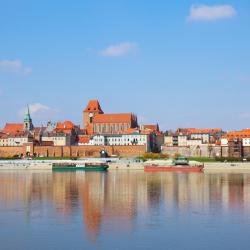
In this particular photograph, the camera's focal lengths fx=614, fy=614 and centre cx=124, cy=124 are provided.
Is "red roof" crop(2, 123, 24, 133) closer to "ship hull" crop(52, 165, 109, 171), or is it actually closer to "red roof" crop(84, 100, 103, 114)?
"red roof" crop(84, 100, 103, 114)

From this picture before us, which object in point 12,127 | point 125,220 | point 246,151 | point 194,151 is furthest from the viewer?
point 12,127

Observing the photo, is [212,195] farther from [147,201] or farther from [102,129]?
[102,129]

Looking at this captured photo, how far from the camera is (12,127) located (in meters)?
101

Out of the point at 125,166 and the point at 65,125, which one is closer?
the point at 125,166

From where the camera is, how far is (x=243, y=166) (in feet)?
212

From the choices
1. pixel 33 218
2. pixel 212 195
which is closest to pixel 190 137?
pixel 212 195

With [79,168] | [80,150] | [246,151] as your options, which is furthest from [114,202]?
[80,150]

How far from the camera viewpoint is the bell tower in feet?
335

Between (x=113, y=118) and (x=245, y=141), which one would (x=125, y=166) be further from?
(x=113, y=118)

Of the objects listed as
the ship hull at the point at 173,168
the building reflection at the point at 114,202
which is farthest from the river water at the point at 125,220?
the ship hull at the point at 173,168

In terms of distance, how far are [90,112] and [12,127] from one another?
1310cm

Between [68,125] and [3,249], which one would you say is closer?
[3,249]

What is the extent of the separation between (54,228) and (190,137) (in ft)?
242

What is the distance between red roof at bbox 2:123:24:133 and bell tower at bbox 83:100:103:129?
1066 centimetres
